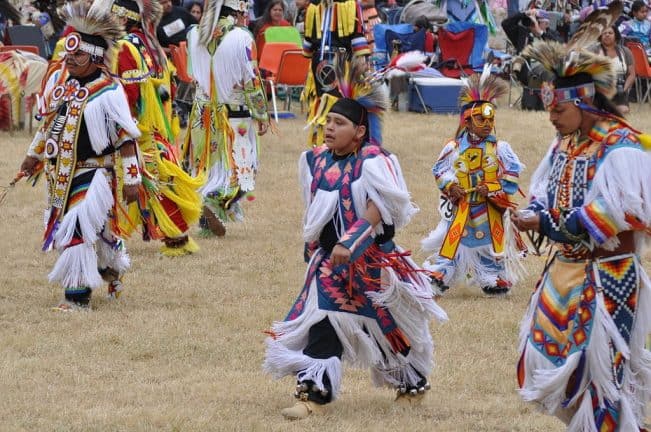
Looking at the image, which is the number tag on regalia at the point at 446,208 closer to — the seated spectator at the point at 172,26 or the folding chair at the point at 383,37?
the seated spectator at the point at 172,26

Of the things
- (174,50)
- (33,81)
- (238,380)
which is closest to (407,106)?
(174,50)

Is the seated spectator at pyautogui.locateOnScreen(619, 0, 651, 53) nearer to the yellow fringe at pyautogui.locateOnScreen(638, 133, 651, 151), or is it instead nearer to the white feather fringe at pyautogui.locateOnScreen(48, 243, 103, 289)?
the white feather fringe at pyautogui.locateOnScreen(48, 243, 103, 289)

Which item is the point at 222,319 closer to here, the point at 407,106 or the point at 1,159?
the point at 1,159

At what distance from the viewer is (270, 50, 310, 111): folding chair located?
16.1m

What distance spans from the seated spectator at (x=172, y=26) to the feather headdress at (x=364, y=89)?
8.00 meters

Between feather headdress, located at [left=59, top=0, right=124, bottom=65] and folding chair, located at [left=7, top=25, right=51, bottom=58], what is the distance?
356 inches

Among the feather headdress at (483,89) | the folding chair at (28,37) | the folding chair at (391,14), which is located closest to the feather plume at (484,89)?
the feather headdress at (483,89)

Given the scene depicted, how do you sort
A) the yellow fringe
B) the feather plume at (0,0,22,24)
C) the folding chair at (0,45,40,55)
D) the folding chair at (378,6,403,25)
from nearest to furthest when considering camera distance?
1. the yellow fringe
2. the feather plume at (0,0,22,24)
3. the folding chair at (0,45,40,55)
4. the folding chair at (378,6,403,25)

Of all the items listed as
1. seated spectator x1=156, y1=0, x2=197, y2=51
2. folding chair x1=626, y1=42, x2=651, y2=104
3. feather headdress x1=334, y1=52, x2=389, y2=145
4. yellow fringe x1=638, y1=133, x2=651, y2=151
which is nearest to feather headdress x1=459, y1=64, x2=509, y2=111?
feather headdress x1=334, y1=52, x2=389, y2=145

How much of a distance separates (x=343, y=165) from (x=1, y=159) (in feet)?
27.4

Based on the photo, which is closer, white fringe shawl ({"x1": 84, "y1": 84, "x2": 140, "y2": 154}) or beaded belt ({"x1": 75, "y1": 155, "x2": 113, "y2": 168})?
white fringe shawl ({"x1": 84, "y1": 84, "x2": 140, "y2": 154})

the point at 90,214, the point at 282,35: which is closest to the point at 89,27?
the point at 90,214

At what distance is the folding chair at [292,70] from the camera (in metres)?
16.1

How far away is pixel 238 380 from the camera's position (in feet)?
20.1
